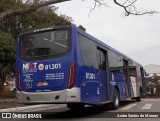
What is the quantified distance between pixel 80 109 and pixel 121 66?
3976mm

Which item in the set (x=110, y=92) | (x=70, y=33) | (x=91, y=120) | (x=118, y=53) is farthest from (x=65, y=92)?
(x=118, y=53)

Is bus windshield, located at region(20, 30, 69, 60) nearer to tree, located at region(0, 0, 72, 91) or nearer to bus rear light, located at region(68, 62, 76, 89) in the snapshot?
bus rear light, located at region(68, 62, 76, 89)

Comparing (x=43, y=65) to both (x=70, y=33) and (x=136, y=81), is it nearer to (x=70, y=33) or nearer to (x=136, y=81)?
(x=70, y=33)

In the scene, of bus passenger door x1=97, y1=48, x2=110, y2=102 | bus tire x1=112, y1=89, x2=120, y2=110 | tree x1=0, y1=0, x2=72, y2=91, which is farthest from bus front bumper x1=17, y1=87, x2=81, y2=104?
tree x1=0, y1=0, x2=72, y2=91

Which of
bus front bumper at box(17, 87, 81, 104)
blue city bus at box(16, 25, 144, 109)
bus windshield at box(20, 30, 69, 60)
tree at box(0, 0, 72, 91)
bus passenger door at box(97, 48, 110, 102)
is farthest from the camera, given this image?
tree at box(0, 0, 72, 91)

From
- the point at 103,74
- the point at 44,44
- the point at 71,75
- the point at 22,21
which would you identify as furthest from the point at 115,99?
the point at 22,21

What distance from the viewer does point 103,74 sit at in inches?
592

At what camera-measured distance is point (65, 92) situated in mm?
12211

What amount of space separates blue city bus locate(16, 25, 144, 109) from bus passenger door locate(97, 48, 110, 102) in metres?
0.04

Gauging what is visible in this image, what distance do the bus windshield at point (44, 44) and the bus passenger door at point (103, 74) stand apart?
2305 millimetres

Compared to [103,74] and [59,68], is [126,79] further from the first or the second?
[59,68]

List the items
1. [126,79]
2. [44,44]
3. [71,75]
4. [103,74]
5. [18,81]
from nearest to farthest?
[71,75], [44,44], [18,81], [103,74], [126,79]

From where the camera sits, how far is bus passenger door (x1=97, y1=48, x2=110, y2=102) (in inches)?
573

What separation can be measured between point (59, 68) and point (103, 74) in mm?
3061
